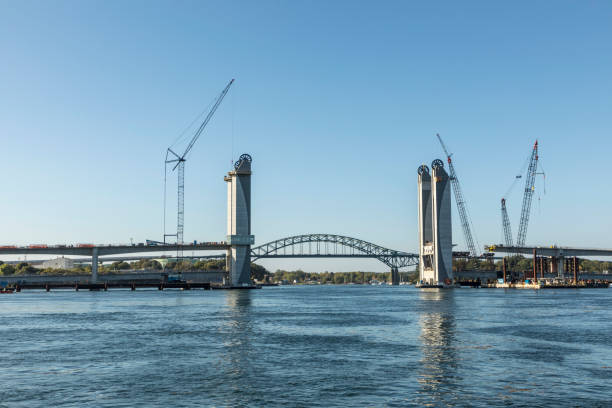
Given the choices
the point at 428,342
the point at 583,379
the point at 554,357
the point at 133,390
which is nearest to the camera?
the point at 133,390

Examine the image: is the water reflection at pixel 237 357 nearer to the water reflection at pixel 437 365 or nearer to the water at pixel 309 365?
the water at pixel 309 365

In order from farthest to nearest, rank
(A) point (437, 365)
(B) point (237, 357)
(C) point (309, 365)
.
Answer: (B) point (237, 357) < (C) point (309, 365) < (A) point (437, 365)

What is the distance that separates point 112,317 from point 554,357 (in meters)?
60.8

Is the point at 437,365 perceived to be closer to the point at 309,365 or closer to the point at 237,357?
the point at 309,365

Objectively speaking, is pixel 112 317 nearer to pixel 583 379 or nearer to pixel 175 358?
pixel 175 358

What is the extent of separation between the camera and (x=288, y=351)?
149ft

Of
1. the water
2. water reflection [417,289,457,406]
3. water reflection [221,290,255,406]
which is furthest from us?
water reflection [221,290,255,406]

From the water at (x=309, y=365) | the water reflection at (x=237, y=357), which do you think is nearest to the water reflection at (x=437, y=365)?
the water at (x=309, y=365)

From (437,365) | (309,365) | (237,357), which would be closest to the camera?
(437,365)

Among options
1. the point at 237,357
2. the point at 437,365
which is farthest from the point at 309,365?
the point at 437,365

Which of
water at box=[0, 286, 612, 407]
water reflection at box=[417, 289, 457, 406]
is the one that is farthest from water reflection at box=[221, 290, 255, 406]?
water reflection at box=[417, 289, 457, 406]

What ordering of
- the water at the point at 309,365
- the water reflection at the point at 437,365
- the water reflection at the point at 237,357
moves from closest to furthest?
1. the water at the point at 309,365
2. the water reflection at the point at 437,365
3. the water reflection at the point at 237,357

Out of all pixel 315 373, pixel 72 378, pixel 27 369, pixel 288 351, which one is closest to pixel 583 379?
pixel 315 373

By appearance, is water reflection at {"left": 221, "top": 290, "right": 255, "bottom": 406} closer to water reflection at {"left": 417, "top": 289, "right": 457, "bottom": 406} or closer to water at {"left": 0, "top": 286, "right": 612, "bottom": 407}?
water at {"left": 0, "top": 286, "right": 612, "bottom": 407}
